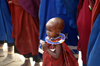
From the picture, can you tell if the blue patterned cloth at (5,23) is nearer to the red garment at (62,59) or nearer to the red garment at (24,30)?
the red garment at (24,30)

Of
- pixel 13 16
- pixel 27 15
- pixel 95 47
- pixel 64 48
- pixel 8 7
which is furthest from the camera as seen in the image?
pixel 8 7

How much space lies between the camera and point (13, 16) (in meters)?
2.43

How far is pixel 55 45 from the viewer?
1540 mm

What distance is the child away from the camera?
1.49m

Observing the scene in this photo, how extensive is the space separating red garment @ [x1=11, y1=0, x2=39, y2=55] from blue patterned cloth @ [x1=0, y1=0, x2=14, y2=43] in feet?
0.92

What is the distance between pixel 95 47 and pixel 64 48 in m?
0.42

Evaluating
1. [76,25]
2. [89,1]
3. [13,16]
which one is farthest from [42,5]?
[13,16]

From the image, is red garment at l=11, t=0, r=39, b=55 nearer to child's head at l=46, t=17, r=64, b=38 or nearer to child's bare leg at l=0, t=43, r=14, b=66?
child's bare leg at l=0, t=43, r=14, b=66

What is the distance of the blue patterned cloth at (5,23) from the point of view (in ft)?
8.50

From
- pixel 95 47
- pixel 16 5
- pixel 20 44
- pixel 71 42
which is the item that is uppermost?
pixel 16 5

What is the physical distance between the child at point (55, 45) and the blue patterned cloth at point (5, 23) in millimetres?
1327

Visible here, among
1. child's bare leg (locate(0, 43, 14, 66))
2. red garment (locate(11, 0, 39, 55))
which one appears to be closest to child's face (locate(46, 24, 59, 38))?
red garment (locate(11, 0, 39, 55))

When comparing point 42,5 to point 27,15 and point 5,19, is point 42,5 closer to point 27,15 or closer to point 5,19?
point 27,15

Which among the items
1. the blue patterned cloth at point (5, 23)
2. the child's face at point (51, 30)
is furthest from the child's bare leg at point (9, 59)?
the child's face at point (51, 30)
